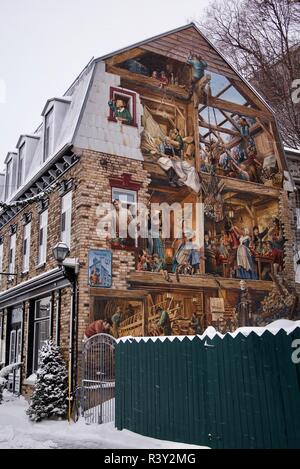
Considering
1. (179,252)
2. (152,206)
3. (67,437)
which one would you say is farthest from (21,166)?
(67,437)

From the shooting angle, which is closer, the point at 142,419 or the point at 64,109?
the point at 142,419

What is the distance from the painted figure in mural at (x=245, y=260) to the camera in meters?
17.3

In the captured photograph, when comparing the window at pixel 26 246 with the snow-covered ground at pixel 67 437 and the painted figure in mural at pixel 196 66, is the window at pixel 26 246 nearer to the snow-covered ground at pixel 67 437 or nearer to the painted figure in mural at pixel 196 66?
the snow-covered ground at pixel 67 437

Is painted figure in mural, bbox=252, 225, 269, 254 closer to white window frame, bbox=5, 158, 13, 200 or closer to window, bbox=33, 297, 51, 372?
window, bbox=33, 297, 51, 372

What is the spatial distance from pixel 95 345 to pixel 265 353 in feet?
22.4

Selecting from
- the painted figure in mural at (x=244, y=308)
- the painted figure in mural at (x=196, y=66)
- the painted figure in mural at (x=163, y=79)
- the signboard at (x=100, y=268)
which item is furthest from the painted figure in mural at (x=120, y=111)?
the painted figure in mural at (x=244, y=308)

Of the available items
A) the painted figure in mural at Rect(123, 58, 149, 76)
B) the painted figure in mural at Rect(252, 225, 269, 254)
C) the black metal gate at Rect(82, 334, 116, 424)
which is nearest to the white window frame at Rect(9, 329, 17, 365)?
the black metal gate at Rect(82, 334, 116, 424)

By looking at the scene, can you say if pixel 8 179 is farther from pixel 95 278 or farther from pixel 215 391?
pixel 215 391

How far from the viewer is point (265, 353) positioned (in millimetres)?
7398

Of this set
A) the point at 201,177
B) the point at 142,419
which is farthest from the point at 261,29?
the point at 142,419

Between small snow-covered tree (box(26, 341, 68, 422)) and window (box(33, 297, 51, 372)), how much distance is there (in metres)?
2.59

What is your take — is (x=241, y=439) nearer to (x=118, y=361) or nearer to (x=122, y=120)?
(x=118, y=361)

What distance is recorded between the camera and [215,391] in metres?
8.16

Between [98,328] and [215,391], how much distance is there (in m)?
6.22
